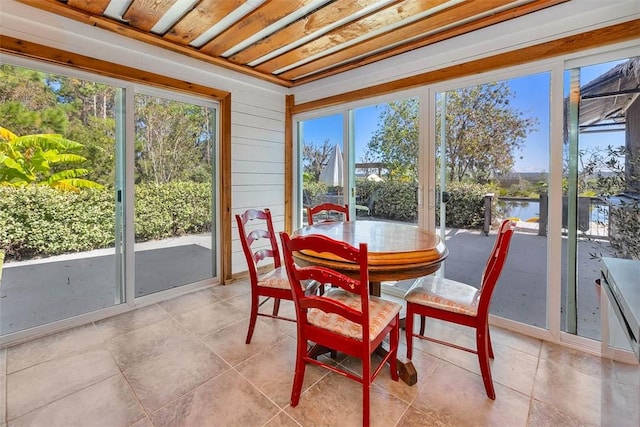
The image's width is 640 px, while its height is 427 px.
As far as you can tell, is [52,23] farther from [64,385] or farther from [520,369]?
[520,369]

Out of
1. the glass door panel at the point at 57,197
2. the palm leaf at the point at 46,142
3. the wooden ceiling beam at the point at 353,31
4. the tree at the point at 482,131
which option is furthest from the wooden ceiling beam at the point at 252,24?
the tree at the point at 482,131

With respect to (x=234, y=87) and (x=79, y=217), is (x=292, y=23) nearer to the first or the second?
(x=234, y=87)

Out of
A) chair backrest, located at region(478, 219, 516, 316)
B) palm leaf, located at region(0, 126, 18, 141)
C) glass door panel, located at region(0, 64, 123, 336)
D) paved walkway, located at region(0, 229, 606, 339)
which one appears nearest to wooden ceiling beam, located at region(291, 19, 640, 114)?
paved walkway, located at region(0, 229, 606, 339)

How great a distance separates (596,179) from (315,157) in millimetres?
2819

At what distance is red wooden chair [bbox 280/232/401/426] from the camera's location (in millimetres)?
1314

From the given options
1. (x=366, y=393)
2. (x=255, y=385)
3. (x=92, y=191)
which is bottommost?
(x=255, y=385)

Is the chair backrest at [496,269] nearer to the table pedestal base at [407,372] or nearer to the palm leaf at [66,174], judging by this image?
the table pedestal base at [407,372]

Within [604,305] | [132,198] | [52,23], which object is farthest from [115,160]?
[604,305]

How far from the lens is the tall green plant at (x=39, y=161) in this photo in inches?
84.9

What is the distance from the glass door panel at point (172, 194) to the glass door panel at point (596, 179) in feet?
11.0

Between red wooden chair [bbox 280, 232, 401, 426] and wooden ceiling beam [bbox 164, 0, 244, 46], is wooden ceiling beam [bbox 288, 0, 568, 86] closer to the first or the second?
wooden ceiling beam [bbox 164, 0, 244, 46]

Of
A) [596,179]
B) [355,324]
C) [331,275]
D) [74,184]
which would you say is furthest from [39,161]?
[596,179]

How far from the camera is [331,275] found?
1.35 meters

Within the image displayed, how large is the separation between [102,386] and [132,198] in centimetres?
162
